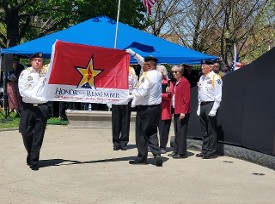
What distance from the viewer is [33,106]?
7.80 meters

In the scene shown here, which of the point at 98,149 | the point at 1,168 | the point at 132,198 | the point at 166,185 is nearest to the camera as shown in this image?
the point at 132,198

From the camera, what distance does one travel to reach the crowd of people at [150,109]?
780 centimetres

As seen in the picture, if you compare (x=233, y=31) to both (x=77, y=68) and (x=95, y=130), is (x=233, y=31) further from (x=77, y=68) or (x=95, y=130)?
(x=77, y=68)

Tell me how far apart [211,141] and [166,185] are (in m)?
2.62

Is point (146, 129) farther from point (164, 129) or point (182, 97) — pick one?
point (164, 129)

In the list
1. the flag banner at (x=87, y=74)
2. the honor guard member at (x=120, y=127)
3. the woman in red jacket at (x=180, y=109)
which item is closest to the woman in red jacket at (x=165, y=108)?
the woman in red jacket at (x=180, y=109)

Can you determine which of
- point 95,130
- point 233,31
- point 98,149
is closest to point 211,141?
point 98,149

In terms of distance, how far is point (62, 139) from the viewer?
1185 cm

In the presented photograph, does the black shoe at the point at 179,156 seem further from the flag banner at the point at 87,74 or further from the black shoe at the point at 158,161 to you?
the flag banner at the point at 87,74

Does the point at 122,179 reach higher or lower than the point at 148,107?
lower

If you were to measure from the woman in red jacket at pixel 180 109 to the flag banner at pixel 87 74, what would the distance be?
3.36ft

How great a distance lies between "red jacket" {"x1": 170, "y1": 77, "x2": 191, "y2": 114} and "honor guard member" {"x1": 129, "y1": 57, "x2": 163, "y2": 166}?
35.3 inches

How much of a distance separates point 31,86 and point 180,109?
2913 mm

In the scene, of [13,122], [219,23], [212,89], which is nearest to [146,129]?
[212,89]
